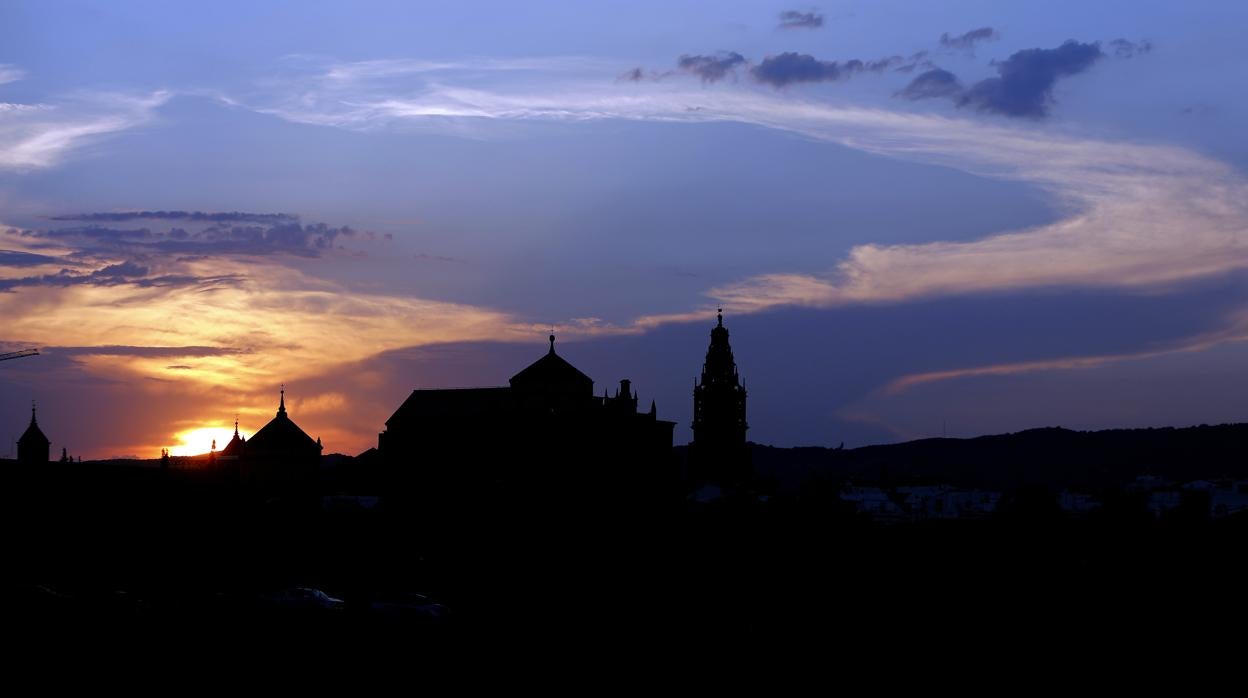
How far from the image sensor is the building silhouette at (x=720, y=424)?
371ft

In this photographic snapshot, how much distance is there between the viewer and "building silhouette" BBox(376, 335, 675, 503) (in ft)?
350

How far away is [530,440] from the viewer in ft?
353

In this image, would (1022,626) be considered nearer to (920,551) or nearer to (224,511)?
(920,551)

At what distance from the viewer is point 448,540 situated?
3071 inches

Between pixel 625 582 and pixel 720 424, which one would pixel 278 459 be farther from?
pixel 625 582

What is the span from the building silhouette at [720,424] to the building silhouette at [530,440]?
325 centimetres

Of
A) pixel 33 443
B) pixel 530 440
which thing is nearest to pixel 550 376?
pixel 530 440

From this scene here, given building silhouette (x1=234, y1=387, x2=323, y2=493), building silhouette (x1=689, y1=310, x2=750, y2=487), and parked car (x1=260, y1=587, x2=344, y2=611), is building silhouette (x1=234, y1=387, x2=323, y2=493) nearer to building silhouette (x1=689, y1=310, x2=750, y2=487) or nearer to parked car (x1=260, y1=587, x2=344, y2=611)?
building silhouette (x1=689, y1=310, x2=750, y2=487)

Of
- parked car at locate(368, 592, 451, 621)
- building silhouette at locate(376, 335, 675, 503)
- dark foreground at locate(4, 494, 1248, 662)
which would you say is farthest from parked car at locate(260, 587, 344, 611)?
building silhouette at locate(376, 335, 675, 503)

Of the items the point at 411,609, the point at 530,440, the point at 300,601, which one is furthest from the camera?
the point at 530,440

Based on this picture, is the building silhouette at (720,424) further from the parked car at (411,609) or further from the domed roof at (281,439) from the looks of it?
the parked car at (411,609)

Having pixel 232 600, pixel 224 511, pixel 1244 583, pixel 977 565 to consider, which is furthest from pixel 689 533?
pixel 232 600

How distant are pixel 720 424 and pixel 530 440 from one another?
15156mm

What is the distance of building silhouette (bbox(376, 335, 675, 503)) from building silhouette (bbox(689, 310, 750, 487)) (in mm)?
3252
